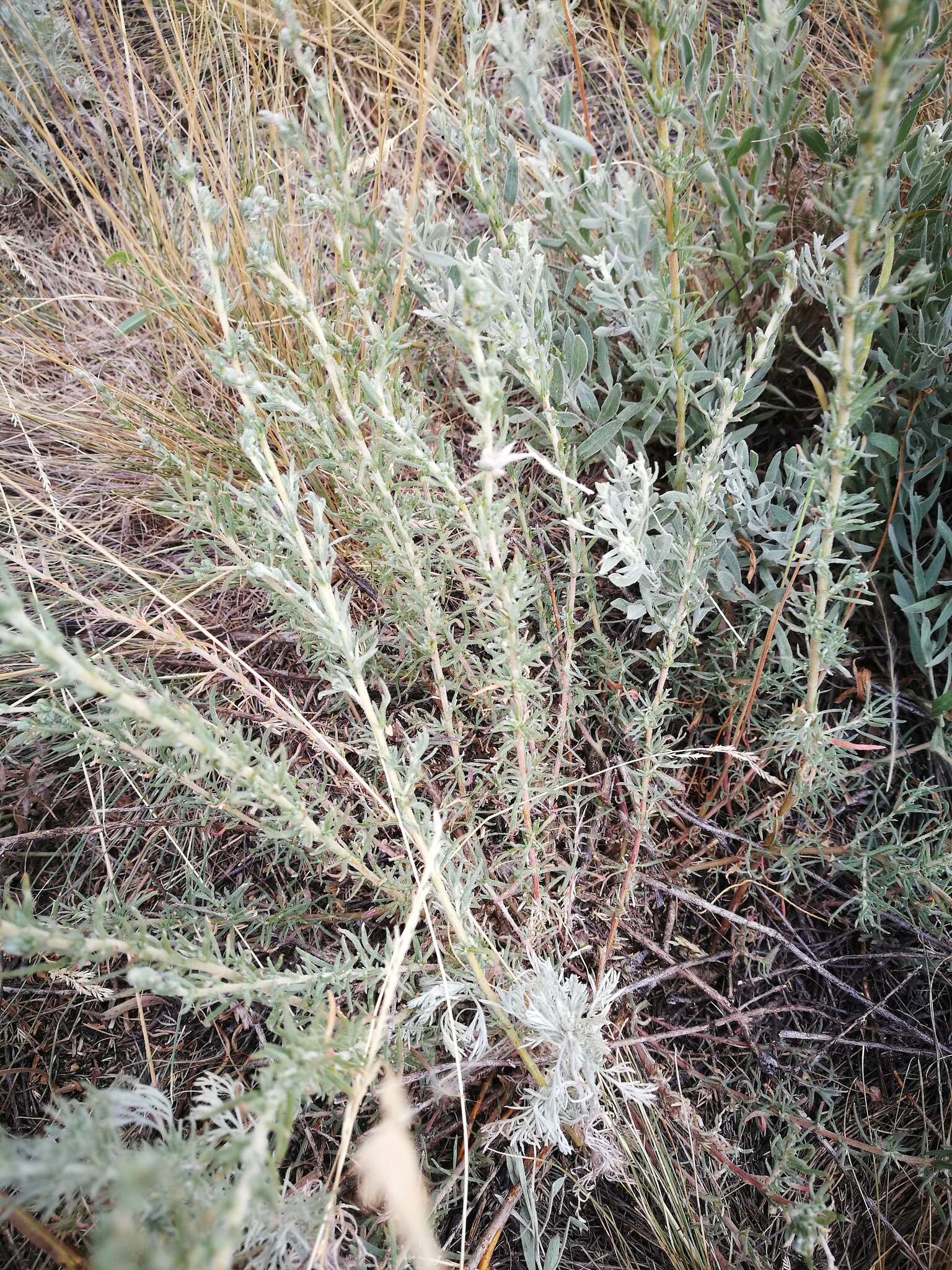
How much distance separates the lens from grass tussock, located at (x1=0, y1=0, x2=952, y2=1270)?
115 centimetres

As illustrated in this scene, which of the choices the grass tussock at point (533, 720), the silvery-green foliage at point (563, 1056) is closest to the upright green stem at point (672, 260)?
the grass tussock at point (533, 720)

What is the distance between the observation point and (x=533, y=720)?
1408 millimetres

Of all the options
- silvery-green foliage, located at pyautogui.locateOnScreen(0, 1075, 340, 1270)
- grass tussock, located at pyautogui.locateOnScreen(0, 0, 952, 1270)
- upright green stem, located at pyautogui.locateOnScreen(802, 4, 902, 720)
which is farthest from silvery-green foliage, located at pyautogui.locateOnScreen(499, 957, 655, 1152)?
upright green stem, located at pyautogui.locateOnScreen(802, 4, 902, 720)

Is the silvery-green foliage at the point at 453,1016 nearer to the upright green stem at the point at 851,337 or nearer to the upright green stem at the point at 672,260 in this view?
the upright green stem at the point at 851,337

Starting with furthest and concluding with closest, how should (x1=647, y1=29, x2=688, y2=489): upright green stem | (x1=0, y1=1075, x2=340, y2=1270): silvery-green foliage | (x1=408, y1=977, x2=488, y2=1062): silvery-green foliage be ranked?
(x1=408, y1=977, x2=488, y2=1062): silvery-green foliage, (x1=647, y1=29, x2=688, y2=489): upright green stem, (x1=0, y1=1075, x2=340, y2=1270): silvery-green foliage

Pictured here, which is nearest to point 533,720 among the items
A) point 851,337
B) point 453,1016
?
point 453,1016

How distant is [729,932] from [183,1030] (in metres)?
1.17

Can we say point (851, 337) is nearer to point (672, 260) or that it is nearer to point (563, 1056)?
point (672, 260)

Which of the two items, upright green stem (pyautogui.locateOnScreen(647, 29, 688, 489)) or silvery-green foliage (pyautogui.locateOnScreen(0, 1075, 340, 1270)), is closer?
silvery-green foliage (pyautogui.locateOnScreen(0, 1075, 340, 1270))

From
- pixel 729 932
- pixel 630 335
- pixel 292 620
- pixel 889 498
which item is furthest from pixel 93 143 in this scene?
pixel 729 932

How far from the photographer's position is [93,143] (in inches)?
109

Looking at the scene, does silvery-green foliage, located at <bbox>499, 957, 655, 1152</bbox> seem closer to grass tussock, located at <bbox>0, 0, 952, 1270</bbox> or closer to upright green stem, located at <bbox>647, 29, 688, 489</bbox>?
grass tussock, located at <bbox>0, 0, 952, 1270</bbox>

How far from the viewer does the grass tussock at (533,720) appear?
1.15 m

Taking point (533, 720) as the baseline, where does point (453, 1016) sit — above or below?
below
